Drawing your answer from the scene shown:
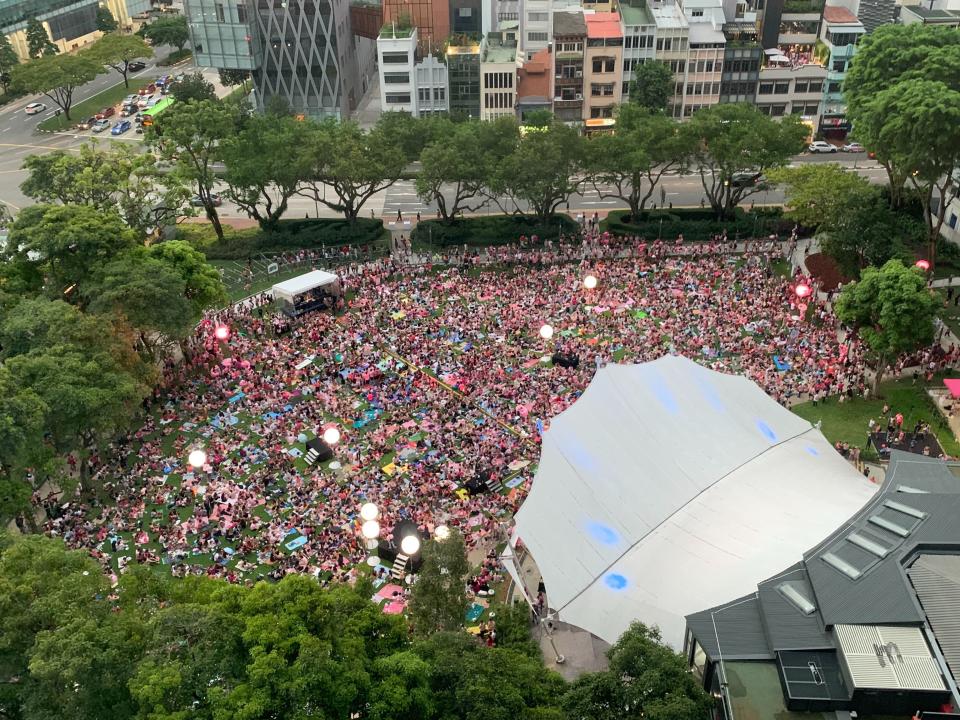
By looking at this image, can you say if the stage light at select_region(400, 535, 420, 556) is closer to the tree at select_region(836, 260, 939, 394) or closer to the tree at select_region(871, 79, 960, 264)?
the tree at select_region(836, 260, 939, 394)

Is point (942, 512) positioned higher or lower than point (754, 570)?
higher

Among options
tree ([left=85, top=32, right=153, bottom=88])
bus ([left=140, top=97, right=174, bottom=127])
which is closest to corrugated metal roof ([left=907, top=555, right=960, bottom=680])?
bus ([left=140, top=97, right=174, bottom=127])

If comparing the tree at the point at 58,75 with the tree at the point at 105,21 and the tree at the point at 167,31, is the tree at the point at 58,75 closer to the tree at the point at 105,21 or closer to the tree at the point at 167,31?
the tree at the point at 167,31

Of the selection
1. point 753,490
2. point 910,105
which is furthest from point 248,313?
point 910,105

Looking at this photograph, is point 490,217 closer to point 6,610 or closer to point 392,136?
point 392,136

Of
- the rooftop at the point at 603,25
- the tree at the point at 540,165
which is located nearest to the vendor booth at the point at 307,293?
the tree at the point at 540,165

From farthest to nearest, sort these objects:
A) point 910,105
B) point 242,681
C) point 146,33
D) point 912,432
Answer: point 146,33 < point 910,105 < point 912,432 < point 242,681
